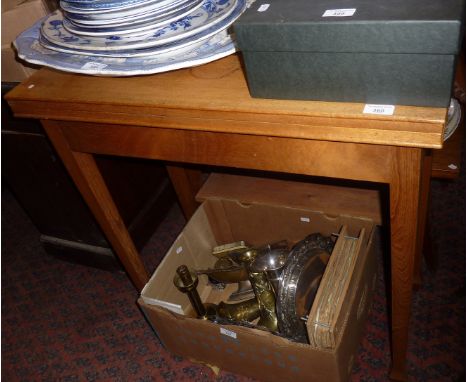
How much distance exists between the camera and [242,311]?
1.18m

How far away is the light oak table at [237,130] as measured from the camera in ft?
2.01

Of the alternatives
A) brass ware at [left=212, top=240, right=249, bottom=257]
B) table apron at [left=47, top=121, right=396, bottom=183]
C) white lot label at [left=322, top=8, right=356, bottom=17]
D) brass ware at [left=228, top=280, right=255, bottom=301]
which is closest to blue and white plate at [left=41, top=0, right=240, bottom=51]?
table apron at [left=47, top=121, right=396, bottom=183]

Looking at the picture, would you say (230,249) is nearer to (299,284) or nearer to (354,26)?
(299,284)

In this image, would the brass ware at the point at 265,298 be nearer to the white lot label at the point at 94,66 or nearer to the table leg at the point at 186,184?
the table leg at the point at 186,184

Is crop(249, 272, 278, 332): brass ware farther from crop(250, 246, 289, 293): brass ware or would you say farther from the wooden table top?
the wooden table top

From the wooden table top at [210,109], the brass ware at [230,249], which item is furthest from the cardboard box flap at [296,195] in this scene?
the wooden table top at [210,109]

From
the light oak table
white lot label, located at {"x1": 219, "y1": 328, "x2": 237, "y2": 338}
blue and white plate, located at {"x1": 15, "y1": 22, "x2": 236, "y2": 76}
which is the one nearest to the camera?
the light oak table

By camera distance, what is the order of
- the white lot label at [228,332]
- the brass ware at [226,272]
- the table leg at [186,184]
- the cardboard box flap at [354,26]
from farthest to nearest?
the table leg at [186,184] < the brass ware at [226,272] < the white lot label at [228,332] < the cardboard box flap at [354,26]

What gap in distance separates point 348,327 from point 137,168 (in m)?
0.86

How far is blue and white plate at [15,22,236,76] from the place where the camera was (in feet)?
2.38

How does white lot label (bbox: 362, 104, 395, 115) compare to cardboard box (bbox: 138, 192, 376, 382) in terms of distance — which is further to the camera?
cardboard box (bbox: 138, 192, 376, 382)

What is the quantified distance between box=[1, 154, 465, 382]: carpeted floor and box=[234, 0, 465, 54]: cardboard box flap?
2.78ft

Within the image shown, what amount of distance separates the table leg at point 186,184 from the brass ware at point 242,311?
16.1 inches

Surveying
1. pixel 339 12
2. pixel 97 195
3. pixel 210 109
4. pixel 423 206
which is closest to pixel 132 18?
pixel 210 109
